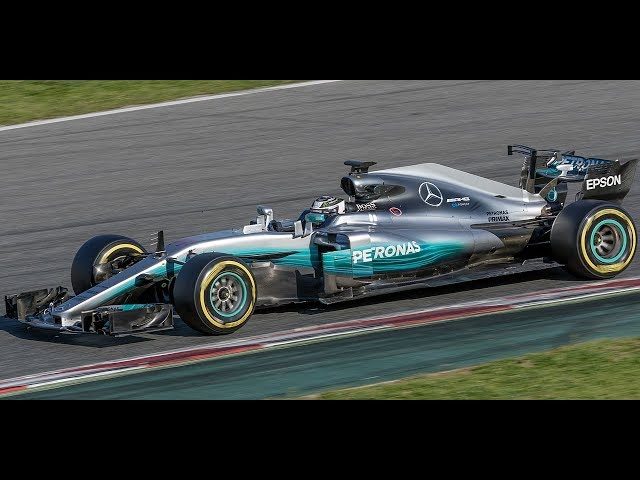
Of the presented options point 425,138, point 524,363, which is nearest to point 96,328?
point 524,363

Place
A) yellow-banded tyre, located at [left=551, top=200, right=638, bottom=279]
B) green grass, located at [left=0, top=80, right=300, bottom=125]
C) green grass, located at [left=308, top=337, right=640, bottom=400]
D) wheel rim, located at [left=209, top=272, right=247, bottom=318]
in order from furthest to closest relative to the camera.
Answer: green grass, located at [left=0, top=80, right=300, bottom=125] → yellow-banded tyre, located at [left=551, top=200, right=638, bottom=279] → wheel rim, located at [left=209, top=272, right=247, bottom=318] → green grass, located at [left=308, top=337, right=640, bottom=400]

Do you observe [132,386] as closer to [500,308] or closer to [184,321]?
[184,321]

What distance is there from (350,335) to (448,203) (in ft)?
6.74

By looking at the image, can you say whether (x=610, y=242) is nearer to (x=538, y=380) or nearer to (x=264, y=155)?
(x=538, y=380)

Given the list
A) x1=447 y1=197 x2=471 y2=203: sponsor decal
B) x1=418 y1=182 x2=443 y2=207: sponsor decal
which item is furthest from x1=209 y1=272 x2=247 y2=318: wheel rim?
x1=447 y1=197 x2=471 y2=203: sponsor decal

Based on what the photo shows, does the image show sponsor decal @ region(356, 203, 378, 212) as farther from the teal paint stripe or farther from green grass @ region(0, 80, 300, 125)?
green grass @ region(0, 80, 300, 125)

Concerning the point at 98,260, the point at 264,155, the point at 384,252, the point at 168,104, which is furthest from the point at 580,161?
the point at 168,104

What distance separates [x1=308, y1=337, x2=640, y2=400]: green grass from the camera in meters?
10.4

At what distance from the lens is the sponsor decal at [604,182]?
47.8 feet

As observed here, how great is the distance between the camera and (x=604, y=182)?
1462 centimetres

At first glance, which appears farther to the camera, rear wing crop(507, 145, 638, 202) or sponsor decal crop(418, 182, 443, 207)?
rear wing crop(507, 145, 638, 202)

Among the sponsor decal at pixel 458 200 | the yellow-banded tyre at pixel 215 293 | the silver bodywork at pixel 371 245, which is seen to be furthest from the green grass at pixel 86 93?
the yellow-banded tyre at pixel 215 293

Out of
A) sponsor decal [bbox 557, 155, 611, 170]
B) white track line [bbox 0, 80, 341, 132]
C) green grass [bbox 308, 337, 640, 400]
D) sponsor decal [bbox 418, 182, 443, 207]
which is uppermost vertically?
white track line [bbox 0, 80, 341, 132]

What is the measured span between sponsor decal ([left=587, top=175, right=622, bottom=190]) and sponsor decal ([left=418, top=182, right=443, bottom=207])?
5.72ft
